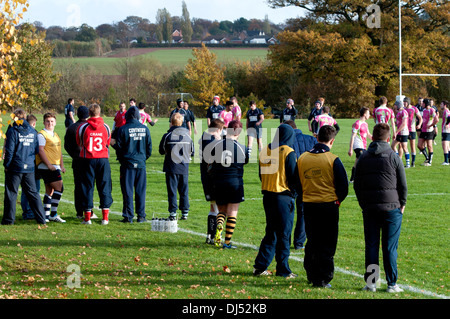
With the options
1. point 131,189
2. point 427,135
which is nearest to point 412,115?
point 427,135

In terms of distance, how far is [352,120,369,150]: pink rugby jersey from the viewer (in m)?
16.0

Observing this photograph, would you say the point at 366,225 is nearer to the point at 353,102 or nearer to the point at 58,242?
the point at 58,242

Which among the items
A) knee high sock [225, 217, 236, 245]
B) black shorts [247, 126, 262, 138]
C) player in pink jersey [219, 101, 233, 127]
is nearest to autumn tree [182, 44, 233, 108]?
black shorts [247, 126, 262, 138]

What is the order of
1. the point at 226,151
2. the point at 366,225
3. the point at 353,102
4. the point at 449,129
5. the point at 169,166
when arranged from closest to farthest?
the point at 366,225
the point at 226,151
the point at 169,166
the point at 449,129
the point at 353,102

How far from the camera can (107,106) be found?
62375mm

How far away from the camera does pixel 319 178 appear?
7430 mm

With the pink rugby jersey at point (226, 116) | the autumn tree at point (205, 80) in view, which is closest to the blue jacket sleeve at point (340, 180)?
the pink rugby jersey at point (226, 116)

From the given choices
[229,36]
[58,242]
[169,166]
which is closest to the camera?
[58,242]

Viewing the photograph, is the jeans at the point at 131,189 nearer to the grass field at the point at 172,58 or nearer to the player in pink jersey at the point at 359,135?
the player in pink jersey at the point at 359,135

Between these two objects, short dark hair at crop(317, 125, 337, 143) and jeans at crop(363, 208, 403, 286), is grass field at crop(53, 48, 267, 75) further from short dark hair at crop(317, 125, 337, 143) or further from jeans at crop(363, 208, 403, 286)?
jeans at crop(363, 208, 403, 286)

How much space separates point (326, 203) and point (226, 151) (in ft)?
7.31

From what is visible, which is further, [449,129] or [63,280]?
[449,129]

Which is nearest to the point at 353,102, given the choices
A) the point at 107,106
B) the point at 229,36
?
the point at 107,106

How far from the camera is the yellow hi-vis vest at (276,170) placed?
310 inches
